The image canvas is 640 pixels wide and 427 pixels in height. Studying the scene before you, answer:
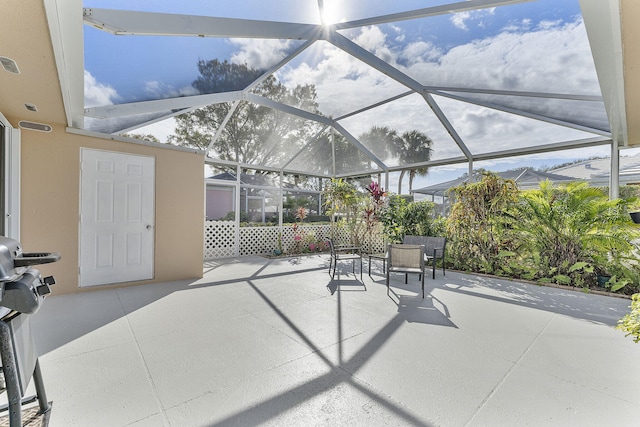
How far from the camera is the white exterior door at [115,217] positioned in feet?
15.1

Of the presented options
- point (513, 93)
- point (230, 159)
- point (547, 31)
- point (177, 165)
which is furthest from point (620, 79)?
point (230, 159)

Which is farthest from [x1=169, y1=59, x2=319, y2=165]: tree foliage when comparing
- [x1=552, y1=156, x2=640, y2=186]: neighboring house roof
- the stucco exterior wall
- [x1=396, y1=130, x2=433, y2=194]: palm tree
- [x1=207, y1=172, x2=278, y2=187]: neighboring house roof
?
[x1=552, y1=156, x2=640, y2=186]: neighboring house roof

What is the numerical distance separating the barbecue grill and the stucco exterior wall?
148 inches

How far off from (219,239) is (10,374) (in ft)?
23.5

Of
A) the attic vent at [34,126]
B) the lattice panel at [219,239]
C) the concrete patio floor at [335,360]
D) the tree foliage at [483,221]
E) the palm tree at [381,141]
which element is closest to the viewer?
the concrete patio floor at [335,360]

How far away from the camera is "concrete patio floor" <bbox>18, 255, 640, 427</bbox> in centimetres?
183

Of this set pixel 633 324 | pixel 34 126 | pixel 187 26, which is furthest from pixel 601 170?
pixel 34 126

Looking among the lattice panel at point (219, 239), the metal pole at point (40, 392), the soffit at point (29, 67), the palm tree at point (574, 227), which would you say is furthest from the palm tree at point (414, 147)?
the metal pole at point (40, 392)

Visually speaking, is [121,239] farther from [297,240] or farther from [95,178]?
[297,240]

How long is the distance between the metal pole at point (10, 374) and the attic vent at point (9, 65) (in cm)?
284

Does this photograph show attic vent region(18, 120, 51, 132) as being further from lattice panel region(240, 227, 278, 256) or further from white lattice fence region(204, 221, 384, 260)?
lattice panel region(240, 227, 278, 256)

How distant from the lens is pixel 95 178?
4.68m

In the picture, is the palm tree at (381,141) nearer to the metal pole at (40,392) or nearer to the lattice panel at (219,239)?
the lattice panel at (219,239)

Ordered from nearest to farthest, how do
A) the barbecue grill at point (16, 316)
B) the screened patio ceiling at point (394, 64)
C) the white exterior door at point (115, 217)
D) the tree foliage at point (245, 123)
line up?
the barbecue grill at point (16, 316), the screened patio ceiling at point (394, 64), the white exterior door at point (115, 217), the tree foliage at point (245, 123)
